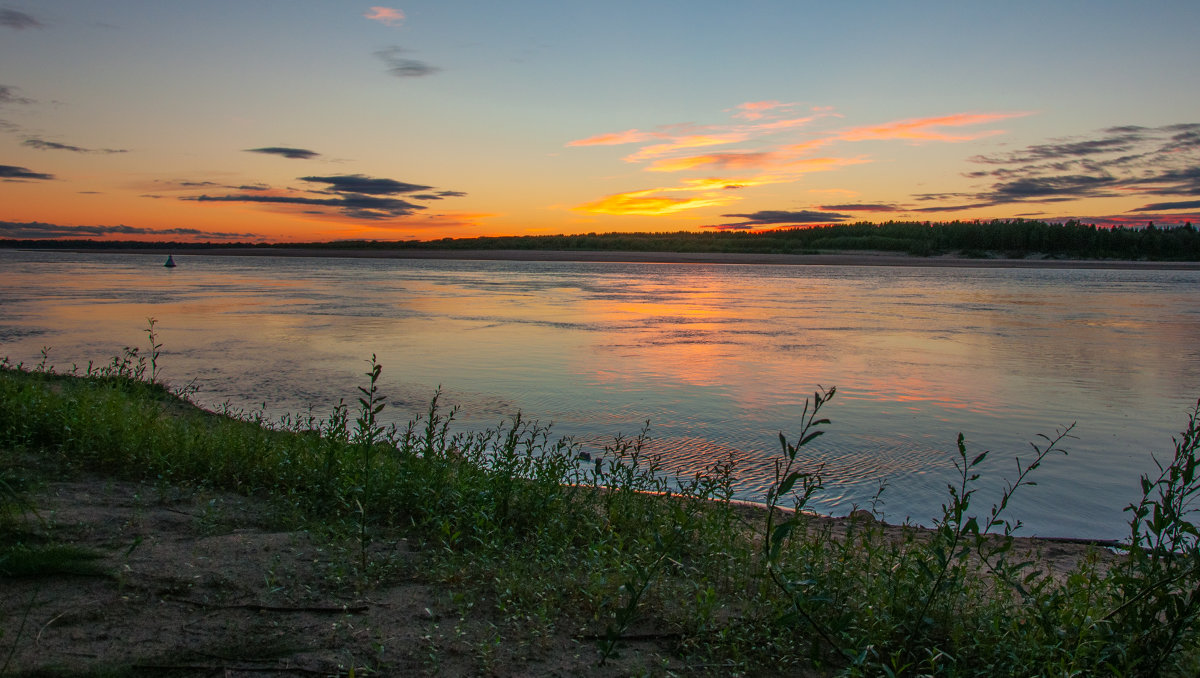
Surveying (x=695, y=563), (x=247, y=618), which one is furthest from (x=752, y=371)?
(x=247, y=618)

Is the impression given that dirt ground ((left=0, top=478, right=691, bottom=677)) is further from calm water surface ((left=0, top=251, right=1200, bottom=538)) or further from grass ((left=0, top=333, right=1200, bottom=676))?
calm water surface ((left=0, top=251, right=1200, bottom=538))

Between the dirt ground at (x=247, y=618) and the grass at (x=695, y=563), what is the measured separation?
0.08 m

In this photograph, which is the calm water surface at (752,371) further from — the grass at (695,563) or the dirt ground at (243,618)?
the dirt ground at (243,618)

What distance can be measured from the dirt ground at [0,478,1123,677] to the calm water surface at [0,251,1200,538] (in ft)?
12.0

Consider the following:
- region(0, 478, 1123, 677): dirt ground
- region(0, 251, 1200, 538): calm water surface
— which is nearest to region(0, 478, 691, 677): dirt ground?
region(0, 478, 1123, 677): dirt ground

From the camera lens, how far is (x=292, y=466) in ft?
18.0

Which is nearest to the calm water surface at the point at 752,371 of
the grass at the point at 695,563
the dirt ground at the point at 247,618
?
the grass at the point at 695,563

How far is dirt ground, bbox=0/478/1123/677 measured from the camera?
3053 millimetres

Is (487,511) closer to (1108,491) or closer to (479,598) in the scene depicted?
(479,598)

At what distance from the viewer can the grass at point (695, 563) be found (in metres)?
3.33

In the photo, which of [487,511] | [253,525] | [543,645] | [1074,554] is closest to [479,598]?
[543,645]

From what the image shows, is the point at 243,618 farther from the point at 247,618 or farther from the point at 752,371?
the point at 752,371

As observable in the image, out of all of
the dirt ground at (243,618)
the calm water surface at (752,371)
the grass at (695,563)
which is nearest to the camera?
the dirt ground at (243,618)

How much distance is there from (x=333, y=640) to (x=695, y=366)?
10.4 metres
